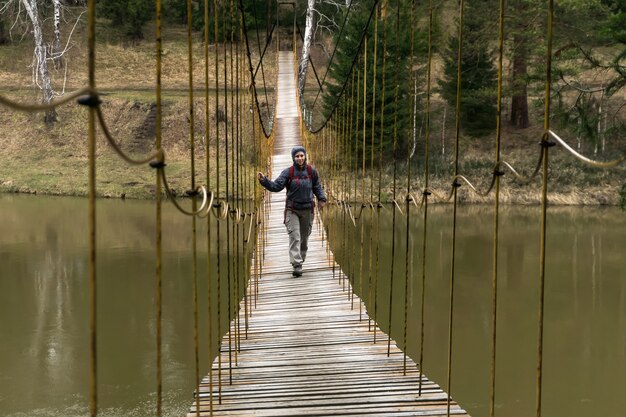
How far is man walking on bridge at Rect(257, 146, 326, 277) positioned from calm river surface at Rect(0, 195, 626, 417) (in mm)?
345

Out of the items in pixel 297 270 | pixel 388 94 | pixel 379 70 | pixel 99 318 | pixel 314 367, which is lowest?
pixel 99 318

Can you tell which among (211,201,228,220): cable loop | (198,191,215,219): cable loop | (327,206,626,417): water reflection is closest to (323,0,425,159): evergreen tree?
(327,206,626,417): water reflection

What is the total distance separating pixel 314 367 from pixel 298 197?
181cm

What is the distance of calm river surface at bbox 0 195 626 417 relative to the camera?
4766mm

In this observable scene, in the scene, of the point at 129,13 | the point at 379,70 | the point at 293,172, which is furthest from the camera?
the point at 129,13

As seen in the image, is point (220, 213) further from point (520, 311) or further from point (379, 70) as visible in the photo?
point (379, 70)

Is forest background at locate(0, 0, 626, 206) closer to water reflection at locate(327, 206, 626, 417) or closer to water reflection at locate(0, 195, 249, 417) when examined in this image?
water reflection at locate(327, 206, 626, 417)

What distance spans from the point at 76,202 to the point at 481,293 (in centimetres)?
851

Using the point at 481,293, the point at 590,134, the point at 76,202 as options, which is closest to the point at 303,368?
the point at 481,293

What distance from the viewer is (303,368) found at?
9.12 ft

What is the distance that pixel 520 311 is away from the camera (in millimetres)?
6621

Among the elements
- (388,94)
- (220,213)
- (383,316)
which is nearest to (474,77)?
(388,94)

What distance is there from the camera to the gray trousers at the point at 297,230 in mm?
4453

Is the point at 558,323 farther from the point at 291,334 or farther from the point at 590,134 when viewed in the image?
the point at 291,334
